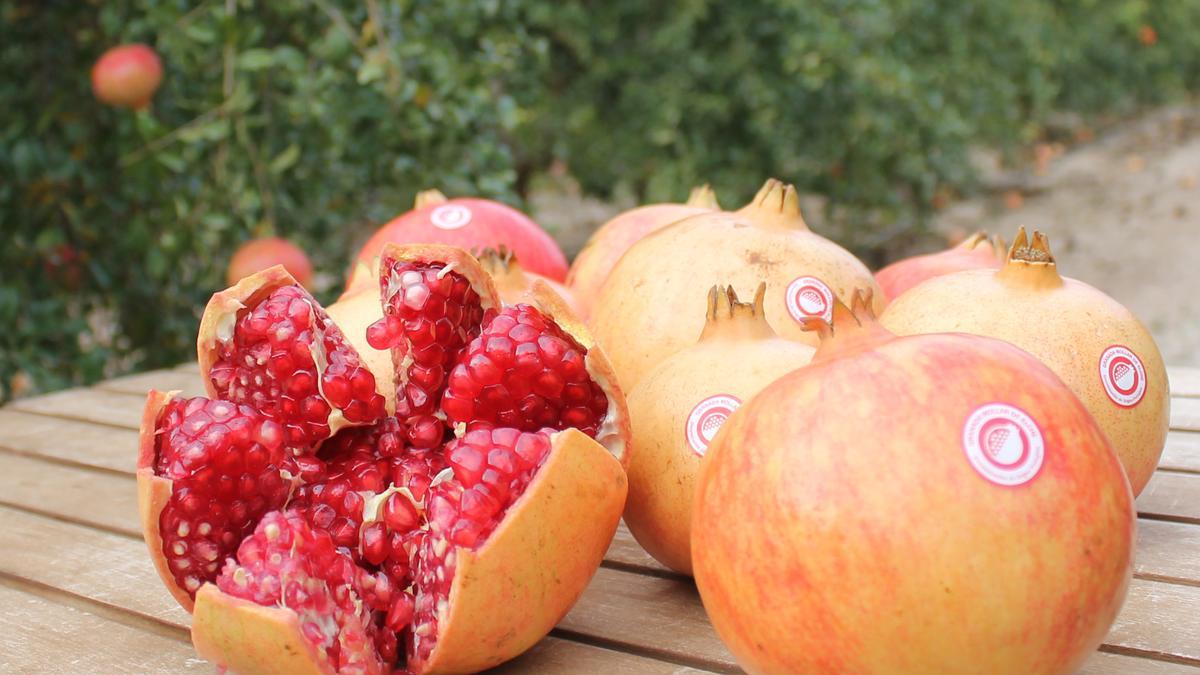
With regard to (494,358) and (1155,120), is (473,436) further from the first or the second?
(1155,120)

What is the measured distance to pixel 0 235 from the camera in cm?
300

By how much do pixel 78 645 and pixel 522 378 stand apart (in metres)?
0.50

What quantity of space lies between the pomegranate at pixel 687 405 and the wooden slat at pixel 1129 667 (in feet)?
1.20

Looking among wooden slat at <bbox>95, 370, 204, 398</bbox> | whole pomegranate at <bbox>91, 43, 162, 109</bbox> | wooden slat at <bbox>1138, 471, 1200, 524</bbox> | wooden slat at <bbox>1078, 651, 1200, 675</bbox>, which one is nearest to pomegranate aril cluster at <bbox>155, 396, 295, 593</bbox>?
wooden slat at <bbox>1078, 651, 1200, 675</bbox>

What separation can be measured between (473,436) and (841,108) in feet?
11.4

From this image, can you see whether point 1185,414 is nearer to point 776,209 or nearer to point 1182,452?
point 1182,452

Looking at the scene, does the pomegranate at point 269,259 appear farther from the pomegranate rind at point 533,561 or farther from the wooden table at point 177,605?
the pomegranate rind at point 533,561

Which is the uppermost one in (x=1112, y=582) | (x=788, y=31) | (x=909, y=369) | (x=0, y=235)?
(x=788, y=31)

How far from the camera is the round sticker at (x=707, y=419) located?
1179 mm

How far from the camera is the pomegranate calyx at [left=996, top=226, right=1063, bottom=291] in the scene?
4.32 ft

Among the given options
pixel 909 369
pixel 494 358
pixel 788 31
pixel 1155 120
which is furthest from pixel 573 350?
pixel 1155 120

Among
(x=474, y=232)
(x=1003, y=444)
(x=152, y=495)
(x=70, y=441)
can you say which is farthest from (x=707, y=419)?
(x=70, y=441)

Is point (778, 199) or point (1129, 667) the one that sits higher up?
point (778, 199)

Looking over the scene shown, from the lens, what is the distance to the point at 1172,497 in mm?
1505
